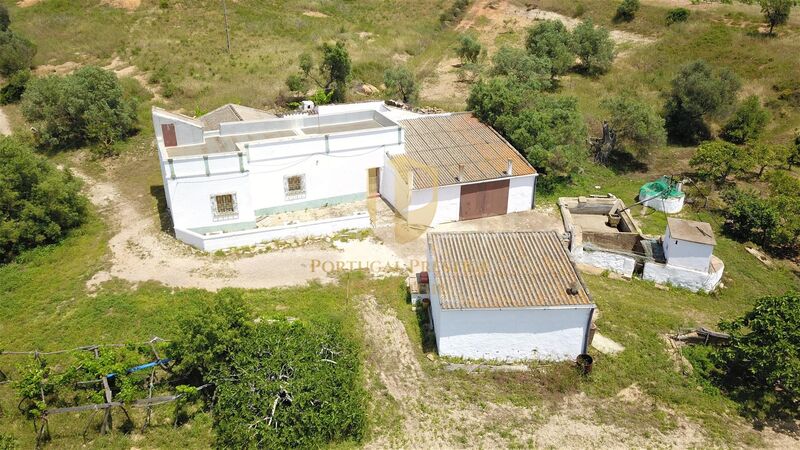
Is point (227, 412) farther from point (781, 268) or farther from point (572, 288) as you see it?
point (781, 268)

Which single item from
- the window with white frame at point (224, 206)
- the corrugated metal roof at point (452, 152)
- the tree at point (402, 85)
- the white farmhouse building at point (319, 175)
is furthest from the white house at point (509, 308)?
the tree at point (402, 85)

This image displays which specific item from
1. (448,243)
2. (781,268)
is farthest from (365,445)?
(781,268)

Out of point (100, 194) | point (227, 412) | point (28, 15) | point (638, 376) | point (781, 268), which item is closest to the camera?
point (227, 412)

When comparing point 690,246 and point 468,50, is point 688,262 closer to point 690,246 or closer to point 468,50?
point 690,246

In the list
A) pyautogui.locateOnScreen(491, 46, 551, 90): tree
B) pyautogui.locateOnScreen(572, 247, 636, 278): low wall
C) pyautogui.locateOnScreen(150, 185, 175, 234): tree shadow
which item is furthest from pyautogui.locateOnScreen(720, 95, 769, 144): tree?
pyautogui.locateOnScreen(150, 185, 175, 234): tree shadow

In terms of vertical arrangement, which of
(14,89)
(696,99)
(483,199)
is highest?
(696,99)

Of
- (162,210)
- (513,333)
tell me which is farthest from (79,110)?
(513,333)
